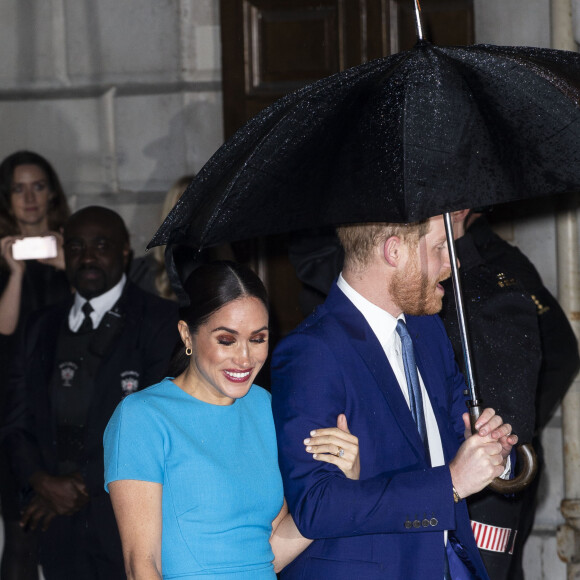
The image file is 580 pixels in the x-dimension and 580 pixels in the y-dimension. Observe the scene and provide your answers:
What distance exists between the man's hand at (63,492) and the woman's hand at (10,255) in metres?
1.22

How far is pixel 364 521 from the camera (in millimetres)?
2498

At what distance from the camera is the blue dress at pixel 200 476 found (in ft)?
8.75

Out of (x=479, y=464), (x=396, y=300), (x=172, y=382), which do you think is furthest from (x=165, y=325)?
(x=479, y=464)

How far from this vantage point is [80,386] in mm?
4398

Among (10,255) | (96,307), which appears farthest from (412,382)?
(10,255)

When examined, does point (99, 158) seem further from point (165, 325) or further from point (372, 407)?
point (372, 407)

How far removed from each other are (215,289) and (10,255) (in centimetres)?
272

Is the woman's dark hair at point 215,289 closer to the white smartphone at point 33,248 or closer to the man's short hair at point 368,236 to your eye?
the man's short hair at point 368,236

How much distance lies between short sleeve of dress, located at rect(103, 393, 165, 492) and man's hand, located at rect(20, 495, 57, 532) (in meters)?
1.87

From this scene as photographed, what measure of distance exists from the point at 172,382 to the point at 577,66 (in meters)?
1.30

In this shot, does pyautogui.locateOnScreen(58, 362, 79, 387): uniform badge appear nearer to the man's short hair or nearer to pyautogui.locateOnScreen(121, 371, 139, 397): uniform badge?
pyautogui.locateOnScreen(121, 371, 139, 397): uniform badge

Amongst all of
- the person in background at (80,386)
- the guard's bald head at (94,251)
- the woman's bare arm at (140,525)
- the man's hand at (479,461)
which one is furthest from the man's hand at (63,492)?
the man's hand at (479,461)

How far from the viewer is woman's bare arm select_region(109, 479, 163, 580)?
257 cm

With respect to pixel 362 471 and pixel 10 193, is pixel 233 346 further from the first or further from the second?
pixel 10 193
